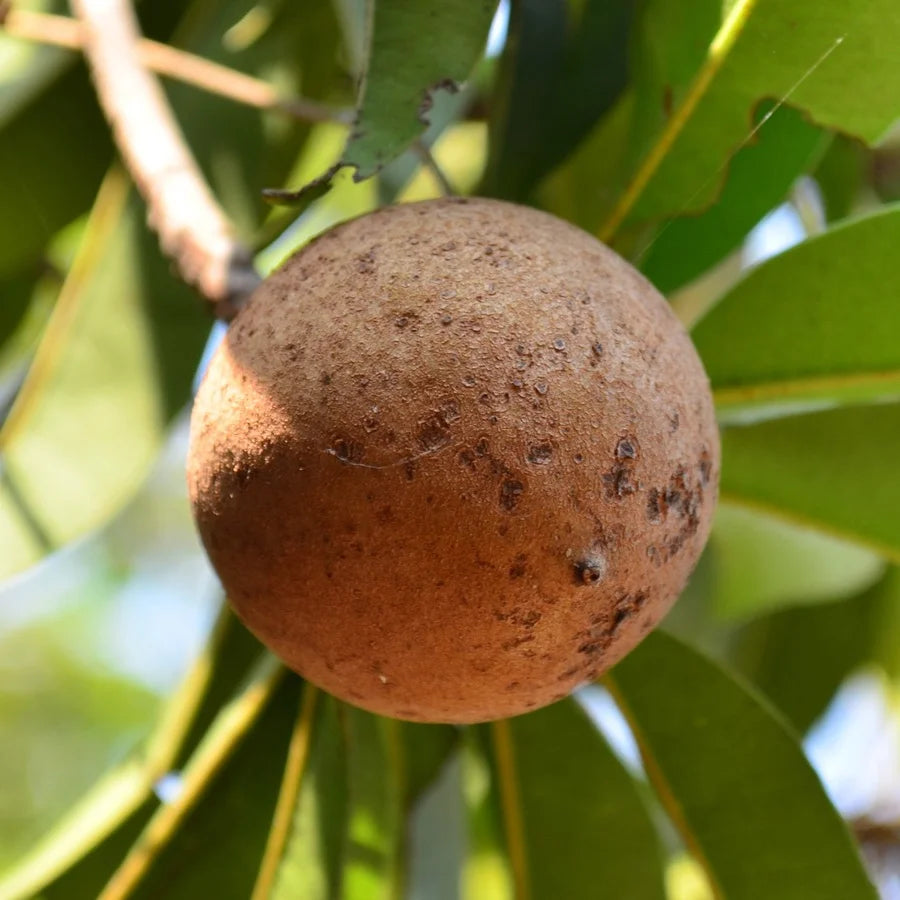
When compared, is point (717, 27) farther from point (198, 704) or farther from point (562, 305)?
point (198, 704)

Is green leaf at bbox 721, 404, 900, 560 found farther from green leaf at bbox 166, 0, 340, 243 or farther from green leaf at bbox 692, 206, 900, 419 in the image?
green leaf at bbox 166, 0, 340, 243

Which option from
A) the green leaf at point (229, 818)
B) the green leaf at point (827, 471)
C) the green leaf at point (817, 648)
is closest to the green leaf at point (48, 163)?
the green leaf at point (229, 818)

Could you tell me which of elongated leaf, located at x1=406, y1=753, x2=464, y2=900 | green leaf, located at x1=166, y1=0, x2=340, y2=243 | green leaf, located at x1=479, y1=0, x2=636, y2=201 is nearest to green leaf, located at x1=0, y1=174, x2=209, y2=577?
green leaf, located at x1=166, y1=0, x2=340, y2=243

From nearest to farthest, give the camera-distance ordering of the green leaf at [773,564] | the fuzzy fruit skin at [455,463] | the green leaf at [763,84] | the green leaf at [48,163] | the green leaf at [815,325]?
the fuzzy fruit skin at [455,463]
the green leaf at [763,84]
the green leaf at [815,325]
the green leaf at [48,163]
the green leaf at [773,564]

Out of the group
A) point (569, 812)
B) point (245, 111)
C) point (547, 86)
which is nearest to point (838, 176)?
point (547, 86)

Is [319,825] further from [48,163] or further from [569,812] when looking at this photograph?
[48,163]

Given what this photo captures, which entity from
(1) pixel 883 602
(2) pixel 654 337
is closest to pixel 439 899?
(1) pixel 883 602

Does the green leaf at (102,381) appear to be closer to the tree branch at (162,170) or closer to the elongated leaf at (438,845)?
the tree branch at (162,170)
